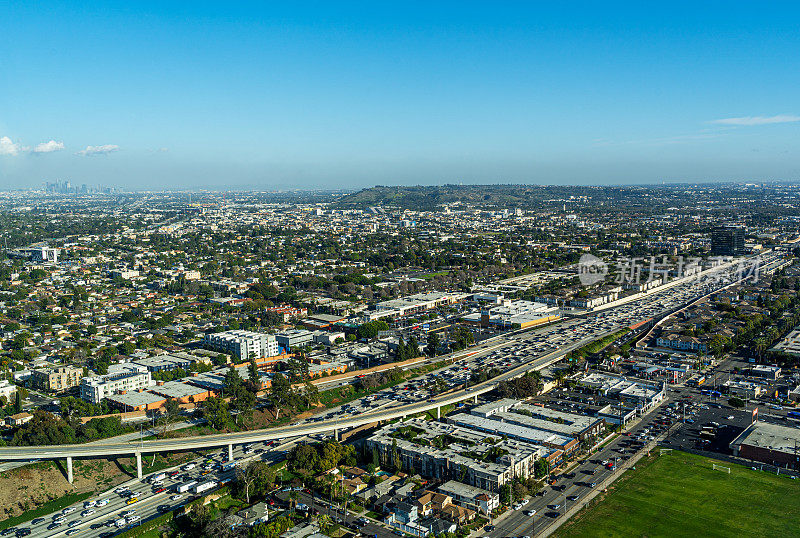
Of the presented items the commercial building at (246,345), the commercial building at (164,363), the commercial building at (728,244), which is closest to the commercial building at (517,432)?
the commercial building at (246,345)

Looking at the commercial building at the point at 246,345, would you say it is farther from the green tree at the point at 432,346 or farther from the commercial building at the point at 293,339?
the green tree at the point at 432,346

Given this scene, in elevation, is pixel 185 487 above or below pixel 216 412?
below

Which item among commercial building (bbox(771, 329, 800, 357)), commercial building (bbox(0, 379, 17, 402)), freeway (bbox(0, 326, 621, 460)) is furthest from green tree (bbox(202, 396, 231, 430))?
commercial building (bbox(771, 329, 800, 357))

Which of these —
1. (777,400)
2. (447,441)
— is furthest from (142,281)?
(777,400)

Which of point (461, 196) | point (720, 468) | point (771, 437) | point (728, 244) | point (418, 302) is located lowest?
point (720, 468)

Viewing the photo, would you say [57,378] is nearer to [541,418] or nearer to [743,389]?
[541,418]

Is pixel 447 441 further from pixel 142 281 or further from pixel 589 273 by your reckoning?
pixel 142 281

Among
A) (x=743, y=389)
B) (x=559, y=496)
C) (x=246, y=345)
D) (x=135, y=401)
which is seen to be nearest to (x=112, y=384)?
(x=135, y=401)
